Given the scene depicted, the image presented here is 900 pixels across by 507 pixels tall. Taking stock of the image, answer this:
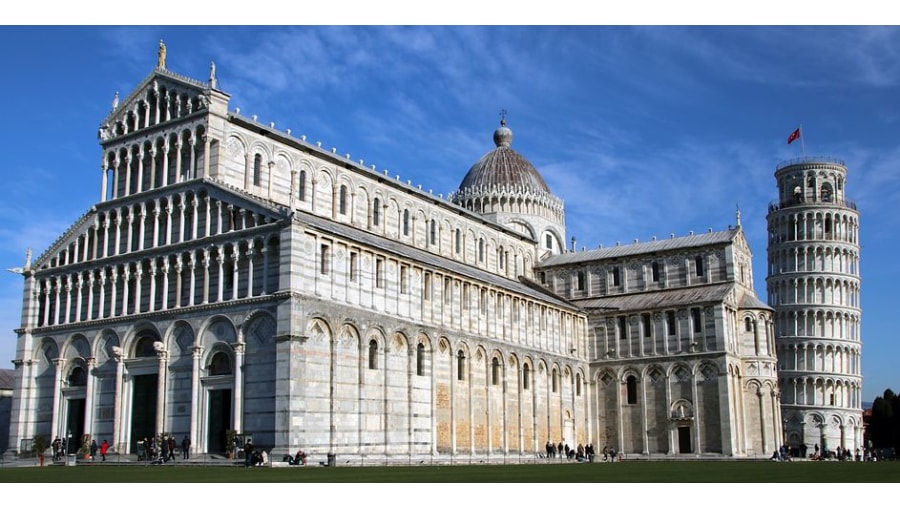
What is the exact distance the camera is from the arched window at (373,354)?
46531 mm

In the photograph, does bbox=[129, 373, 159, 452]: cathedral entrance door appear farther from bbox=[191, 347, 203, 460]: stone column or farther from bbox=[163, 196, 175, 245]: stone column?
bbox=[163, 196, 175, 245]: stone column

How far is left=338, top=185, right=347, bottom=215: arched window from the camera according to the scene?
55.1 m

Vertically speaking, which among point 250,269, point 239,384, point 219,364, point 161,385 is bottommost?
point 239,384

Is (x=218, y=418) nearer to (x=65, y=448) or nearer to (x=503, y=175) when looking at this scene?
(x=65, y=448)

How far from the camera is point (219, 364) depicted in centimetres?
4469

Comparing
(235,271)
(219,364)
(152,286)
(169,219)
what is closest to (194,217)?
(169,219)

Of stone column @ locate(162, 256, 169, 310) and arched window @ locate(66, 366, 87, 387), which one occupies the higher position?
stone column @ locate(162, 256, 169, 310)

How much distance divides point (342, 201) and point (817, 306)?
179 ft

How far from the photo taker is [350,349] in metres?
45.0

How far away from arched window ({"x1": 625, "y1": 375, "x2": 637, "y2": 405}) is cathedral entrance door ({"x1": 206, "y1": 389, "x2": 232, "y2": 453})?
31956 mm

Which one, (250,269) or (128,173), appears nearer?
(250,269)

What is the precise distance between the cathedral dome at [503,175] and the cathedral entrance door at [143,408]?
123ft

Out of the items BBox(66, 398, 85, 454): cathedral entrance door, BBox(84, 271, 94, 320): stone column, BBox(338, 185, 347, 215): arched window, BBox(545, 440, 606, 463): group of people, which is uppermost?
BBox(338, 185, 347, 215): arched window

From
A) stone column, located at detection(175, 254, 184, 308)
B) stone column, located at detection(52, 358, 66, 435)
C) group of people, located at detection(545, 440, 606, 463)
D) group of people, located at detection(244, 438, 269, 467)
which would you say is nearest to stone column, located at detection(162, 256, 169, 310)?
stone column, located at detection(175, 254, 184, 308)
